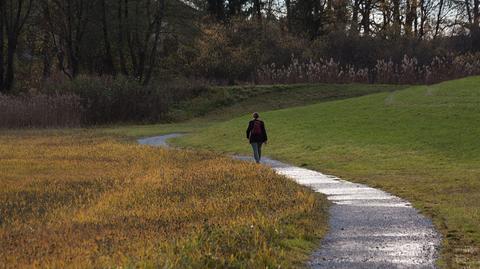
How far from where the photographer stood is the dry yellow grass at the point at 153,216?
8102mm

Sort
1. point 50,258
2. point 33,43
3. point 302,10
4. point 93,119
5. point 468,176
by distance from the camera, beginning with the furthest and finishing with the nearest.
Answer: point 302,10, point 33,43, point 93,119, point 468,176, point 50,258

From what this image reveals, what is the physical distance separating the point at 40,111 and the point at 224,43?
26819 millimetres

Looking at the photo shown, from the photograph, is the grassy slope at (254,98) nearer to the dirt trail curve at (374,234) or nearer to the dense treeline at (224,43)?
the dense treeline at (224,43)

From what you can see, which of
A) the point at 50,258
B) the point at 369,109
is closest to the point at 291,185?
the point at 50,258

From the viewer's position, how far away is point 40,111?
42.4 m

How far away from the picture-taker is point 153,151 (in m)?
26.4

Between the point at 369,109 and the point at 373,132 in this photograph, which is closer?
the point at 373,132

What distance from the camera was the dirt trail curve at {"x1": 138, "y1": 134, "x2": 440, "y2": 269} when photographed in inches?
343

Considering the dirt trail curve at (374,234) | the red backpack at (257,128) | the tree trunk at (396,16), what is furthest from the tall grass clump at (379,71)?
the dirt trail curve at (374,234)

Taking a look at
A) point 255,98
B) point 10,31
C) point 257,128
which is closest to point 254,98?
point 255,98

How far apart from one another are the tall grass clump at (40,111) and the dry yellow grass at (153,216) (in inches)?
873

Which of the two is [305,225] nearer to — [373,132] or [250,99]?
[373,132]

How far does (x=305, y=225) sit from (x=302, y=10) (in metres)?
63.9

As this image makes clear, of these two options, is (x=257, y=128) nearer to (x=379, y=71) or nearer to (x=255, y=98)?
(x=255, y=98)
